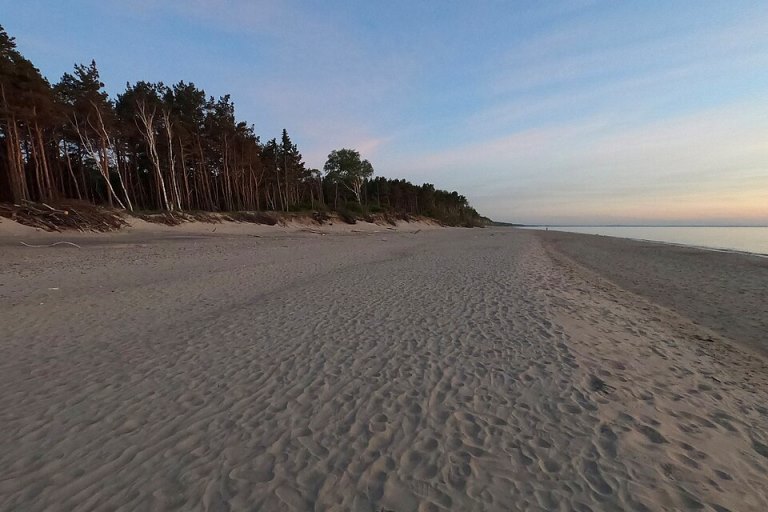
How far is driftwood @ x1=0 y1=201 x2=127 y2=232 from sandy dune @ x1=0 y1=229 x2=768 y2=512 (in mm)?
15909

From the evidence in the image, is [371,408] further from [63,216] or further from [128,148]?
[128,148]

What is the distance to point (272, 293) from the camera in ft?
34.7

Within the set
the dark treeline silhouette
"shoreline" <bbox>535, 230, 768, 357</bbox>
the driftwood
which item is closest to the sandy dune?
"shoreline" <bbox>535, 230, 768, 357</bbox>

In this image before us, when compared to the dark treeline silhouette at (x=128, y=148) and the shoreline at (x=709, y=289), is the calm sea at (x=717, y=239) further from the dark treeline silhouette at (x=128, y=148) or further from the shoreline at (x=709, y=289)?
the dark treeline silhouette at (x=128, y=148)

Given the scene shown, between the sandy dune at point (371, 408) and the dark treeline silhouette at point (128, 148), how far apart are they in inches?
1028

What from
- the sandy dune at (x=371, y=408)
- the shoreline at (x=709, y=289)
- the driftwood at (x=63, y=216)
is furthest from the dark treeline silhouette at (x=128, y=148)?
the shoreline at (x=709, y=289)

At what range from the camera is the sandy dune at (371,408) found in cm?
294

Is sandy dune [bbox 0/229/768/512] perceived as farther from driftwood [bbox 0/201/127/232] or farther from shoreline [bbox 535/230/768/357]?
driftwood [bbox 0/201/127/232]

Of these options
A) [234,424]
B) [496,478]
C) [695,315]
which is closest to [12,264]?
[234,424]

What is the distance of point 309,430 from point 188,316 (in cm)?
561

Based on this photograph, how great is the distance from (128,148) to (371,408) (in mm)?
45025

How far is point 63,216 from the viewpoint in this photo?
22.3 meters

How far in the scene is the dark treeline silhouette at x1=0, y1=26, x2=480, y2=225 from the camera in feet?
85.7

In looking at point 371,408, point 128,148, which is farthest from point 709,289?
point 128,148
